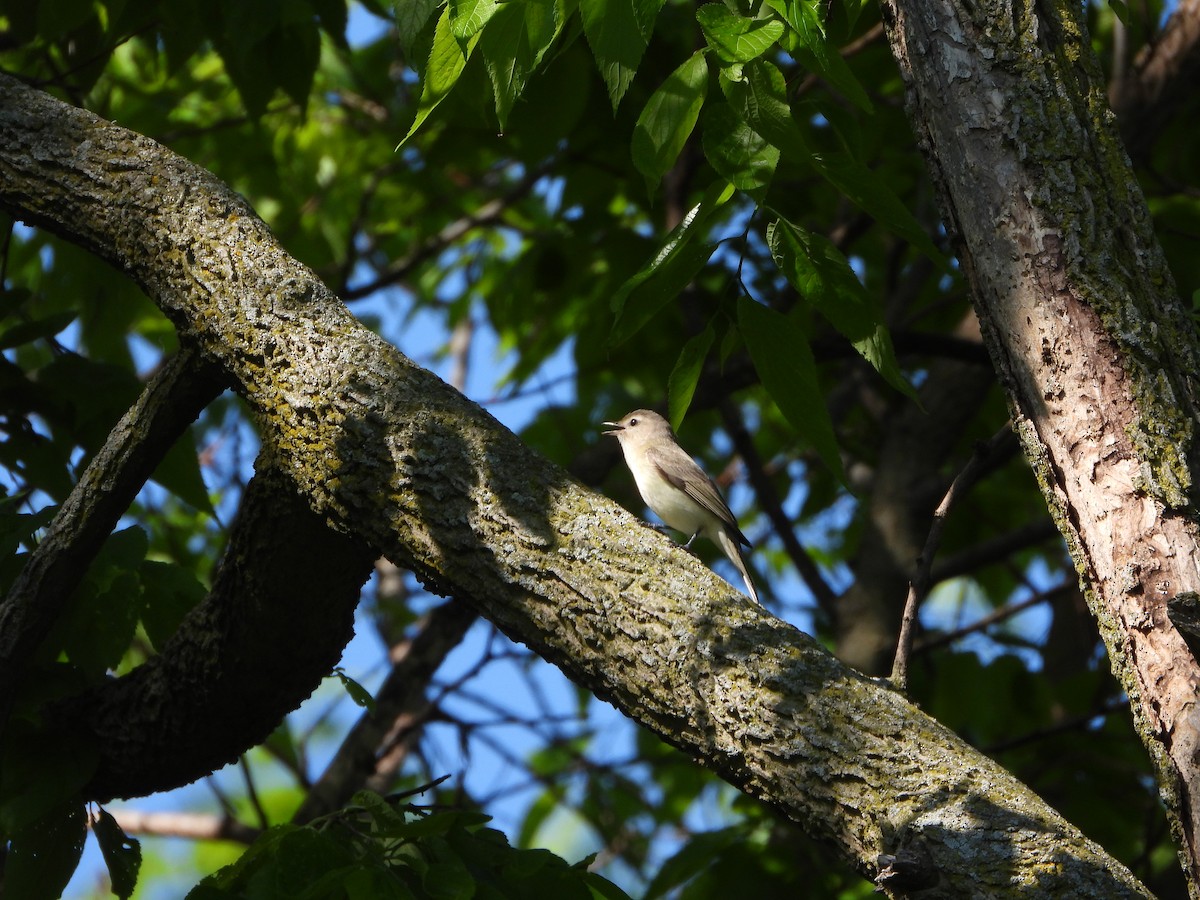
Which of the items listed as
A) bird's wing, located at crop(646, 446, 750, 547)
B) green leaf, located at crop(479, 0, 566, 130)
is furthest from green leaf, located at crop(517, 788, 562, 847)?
green leaf, located at crop(479, 0, 566, 130)

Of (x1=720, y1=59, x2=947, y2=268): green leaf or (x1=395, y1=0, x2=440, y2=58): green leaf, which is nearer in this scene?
(x1=720, y1=59, x2=947, y2=268): green leaf

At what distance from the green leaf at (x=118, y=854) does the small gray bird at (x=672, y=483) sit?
3848 millimetres

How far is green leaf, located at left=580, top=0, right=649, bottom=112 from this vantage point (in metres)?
2.36

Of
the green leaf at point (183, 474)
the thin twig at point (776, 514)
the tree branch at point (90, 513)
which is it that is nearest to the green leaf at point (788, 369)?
the tree branch at point (90, 513)

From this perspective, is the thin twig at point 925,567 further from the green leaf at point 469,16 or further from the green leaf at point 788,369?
the green leaf at point 469,16

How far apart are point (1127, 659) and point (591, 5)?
1.65 m

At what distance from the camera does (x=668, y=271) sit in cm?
267

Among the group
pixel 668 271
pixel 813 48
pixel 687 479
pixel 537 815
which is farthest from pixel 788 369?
pixel 537 815

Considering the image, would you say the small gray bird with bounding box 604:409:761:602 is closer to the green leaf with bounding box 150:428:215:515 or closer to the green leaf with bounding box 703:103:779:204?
the green leaf with bounding box 150:428:215:515

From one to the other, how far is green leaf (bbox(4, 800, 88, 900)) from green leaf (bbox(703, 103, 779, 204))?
255 centimetres

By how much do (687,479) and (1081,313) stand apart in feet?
15.2

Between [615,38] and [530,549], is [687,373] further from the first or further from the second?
[615,38]

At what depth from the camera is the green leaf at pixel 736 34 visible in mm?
2338

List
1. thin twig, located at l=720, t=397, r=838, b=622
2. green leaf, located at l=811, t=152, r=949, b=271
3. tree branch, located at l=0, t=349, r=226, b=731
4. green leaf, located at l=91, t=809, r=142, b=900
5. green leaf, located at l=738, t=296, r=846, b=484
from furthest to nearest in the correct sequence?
thin twig, located at l=720, t=397, r=838, b=622 < green leaf, located at l=91, t=809, r=142, b=900 < tree branch, located at l=0, t=349, r=226, b=731 < green leaf, located at l=738, t=296, r=846, b=484 < green leaf, located at l=811, t=152, r=949, b=271
